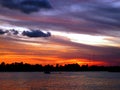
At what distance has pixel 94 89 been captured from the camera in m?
107

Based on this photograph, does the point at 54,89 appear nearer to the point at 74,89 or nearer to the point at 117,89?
the point at 74,89

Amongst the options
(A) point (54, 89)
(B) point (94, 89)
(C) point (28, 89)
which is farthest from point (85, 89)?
(C) point (28, 89)

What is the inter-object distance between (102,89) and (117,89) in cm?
525

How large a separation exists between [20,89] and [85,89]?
2069cm

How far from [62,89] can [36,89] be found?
27.3ft

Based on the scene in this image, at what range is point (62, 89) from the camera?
347ft

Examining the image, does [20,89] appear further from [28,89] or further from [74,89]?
[74,89]

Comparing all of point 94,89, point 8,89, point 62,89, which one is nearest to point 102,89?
point 94,89

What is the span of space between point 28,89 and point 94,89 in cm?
2117

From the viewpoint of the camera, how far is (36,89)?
348 ft

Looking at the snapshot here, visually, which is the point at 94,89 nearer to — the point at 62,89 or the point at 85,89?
the point at 85,89

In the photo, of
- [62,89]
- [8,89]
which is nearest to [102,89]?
[62,89]

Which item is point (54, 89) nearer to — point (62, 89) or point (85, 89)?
point (62, 89)

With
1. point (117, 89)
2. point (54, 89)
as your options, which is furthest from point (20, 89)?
point (117, 89)
